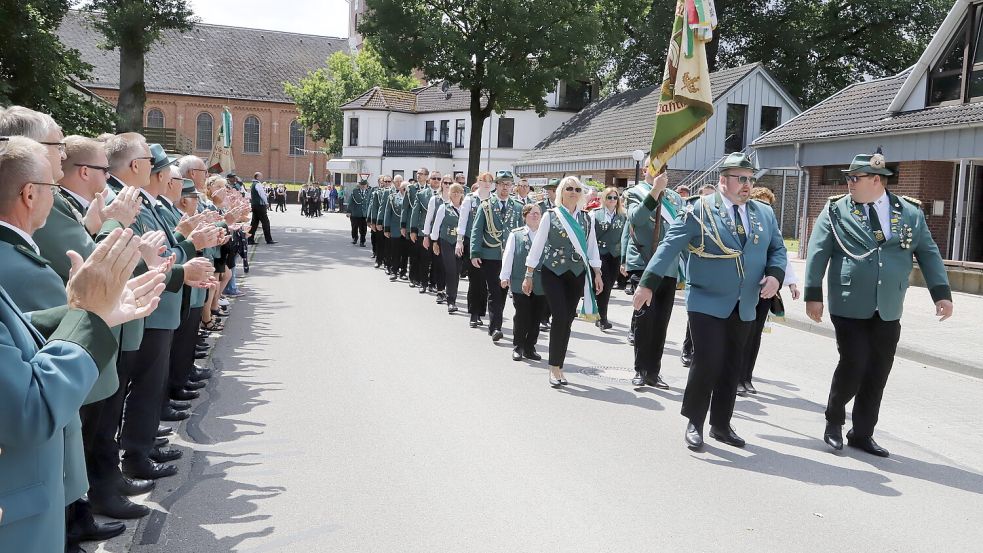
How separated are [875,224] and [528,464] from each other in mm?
3089

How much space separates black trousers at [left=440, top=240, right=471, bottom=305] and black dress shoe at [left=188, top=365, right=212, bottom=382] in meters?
5.79

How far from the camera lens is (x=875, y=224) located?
21.7 ft

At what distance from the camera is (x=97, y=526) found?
448 centimetres

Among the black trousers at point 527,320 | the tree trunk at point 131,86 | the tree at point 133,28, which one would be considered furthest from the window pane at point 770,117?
the black trousers at point 527,320

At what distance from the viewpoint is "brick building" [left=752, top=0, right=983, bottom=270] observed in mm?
20828

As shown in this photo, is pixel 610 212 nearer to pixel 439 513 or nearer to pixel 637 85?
pixel 439 513

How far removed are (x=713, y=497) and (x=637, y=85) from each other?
150 feet

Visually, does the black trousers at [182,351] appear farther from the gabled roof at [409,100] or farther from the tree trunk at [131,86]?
the gabled roof at [409,100]

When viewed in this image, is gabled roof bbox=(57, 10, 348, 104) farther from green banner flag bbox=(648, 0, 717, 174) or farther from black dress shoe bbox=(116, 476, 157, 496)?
black dress shoe bbox=(116, 476, 157, 496)

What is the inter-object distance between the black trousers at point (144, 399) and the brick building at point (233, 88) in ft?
236

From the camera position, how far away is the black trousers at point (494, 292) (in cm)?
1136

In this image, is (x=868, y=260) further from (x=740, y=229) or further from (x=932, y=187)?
(x=932, y=187)

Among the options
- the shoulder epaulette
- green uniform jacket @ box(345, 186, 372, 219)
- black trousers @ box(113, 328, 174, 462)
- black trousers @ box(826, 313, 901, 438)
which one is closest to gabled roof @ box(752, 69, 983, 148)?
green uniform jacket @ box(345, 186, 372, 219)

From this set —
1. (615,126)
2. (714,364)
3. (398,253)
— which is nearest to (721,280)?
(714,364)
